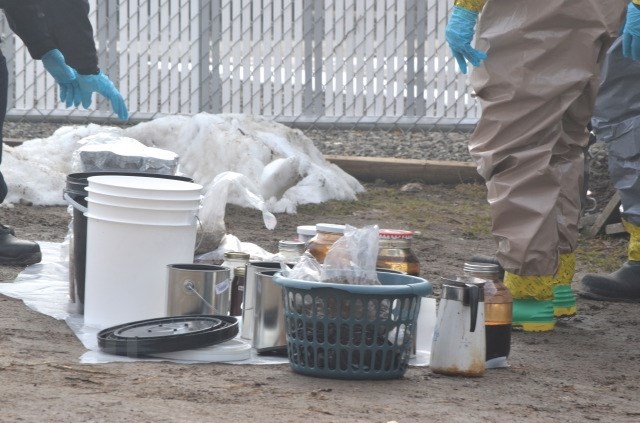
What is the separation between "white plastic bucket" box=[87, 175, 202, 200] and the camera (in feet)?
12.7

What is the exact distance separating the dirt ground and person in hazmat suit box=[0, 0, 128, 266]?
1.15 ft

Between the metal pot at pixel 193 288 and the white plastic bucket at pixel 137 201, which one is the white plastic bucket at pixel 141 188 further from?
the metal pot at pixel 193 288

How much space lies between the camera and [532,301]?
425 centimetres

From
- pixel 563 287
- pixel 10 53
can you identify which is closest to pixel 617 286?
pixel 563 287

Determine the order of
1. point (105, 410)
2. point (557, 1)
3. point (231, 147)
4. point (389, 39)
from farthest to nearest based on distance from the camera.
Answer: point (389, 39) < point (231, 147) < point (557, 1) < point (105, 410)

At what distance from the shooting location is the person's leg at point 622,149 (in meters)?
4.97

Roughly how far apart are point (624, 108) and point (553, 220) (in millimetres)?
1228

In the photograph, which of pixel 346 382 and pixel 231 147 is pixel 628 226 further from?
pixel 231 147

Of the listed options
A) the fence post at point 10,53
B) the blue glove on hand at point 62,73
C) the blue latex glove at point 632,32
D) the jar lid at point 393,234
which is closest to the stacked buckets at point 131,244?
the jar lid at point 393,234

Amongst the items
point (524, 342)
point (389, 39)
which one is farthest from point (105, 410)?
point (389, 39)

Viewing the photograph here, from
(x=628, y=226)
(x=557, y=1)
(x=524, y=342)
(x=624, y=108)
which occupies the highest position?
(x=557, y=1)

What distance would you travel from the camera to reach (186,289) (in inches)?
147

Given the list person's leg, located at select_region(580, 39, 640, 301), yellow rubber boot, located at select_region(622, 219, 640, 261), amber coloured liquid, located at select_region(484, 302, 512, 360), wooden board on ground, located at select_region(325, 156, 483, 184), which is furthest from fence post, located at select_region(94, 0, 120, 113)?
amber coloured liquid, located at select_region(484, 302, 512, 360)

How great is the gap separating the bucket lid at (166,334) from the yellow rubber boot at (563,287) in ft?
4.63
